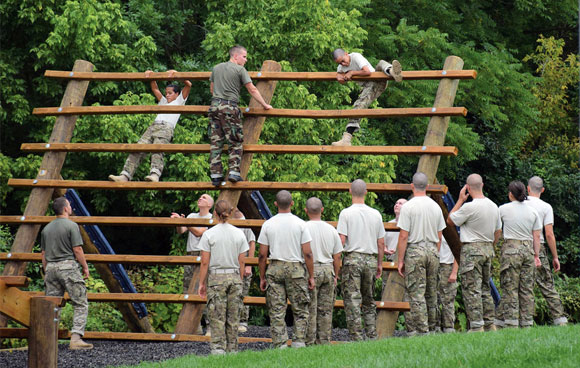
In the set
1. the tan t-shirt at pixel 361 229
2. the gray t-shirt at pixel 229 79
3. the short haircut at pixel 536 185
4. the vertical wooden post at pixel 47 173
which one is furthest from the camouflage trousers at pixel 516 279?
the vertical wooden post at pixel 47 173

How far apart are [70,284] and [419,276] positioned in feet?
14.3

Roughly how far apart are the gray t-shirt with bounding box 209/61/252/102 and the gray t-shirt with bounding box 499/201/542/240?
3.63m

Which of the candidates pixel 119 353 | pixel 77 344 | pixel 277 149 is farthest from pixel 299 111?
pixel 77 344

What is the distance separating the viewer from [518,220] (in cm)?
1202

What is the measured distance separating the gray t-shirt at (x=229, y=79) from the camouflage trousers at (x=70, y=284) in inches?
111

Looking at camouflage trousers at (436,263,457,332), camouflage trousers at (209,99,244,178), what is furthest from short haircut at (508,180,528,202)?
camouflage trousers at (209,99,244,178)

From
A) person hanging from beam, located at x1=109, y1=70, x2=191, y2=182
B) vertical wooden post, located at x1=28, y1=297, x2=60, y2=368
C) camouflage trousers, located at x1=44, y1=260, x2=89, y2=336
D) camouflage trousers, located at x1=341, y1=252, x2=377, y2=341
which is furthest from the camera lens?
person hanging from beam, located at x1=109, y1=70, x2=191, y2=182

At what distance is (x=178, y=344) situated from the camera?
11859 mm

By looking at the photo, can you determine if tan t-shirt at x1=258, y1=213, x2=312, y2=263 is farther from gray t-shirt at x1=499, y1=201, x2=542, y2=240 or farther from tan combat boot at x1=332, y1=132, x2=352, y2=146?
gray t-shirt at x1=499, y1=201, x2=542, y2=240

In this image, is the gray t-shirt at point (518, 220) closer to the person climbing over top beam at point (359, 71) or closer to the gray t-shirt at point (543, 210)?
the gray t-shirt at point (543, 210)

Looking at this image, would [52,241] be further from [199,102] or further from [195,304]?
[199,102]

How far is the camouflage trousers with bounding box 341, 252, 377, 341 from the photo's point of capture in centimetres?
1117

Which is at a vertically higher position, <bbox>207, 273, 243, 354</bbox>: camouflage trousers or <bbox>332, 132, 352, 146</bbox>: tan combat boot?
<bbox>332, 132, 352, 146</bbox>: tan combat boot

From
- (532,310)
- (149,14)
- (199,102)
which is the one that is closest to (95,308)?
(199,102)
